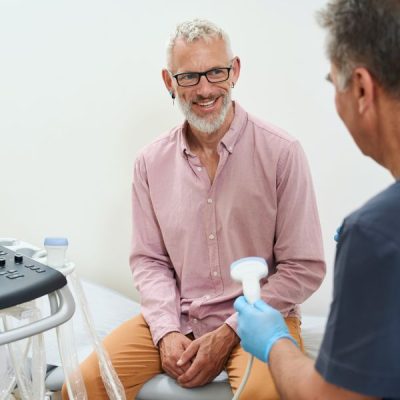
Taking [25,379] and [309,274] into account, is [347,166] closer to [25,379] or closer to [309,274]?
[309,274]

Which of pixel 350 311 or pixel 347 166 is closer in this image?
pixel 350 311

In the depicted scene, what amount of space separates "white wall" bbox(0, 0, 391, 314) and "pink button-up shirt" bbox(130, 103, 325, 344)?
0.43 metres

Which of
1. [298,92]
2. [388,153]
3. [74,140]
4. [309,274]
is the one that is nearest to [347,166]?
[298,92]

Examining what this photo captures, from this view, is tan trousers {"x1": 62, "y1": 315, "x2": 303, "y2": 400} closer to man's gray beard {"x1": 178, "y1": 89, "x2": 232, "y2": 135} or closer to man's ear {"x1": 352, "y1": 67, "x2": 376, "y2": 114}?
man's gray beard {"x1": 178, "y1": 89, "x2": 232, "y2": 135}

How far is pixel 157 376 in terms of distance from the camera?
1.82 metres

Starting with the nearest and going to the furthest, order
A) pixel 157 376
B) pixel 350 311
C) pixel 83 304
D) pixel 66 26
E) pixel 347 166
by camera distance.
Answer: pixel 350 311
pixel 83 304
pixel 157 376
pixel 347 166
pixel 66 26

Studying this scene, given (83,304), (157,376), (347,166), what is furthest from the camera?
(347,166)

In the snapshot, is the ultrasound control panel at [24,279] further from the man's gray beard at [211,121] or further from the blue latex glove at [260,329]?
the man's gray beard at [211,121]

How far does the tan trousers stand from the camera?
1690mm

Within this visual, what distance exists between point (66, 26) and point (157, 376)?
1.36m

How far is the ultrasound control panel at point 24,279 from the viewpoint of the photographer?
1187mm

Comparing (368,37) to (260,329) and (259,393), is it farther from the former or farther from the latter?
(259,393)

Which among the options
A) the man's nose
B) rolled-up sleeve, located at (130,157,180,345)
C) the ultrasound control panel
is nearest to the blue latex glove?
the ultrasound control panel

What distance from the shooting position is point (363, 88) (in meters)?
1.05
